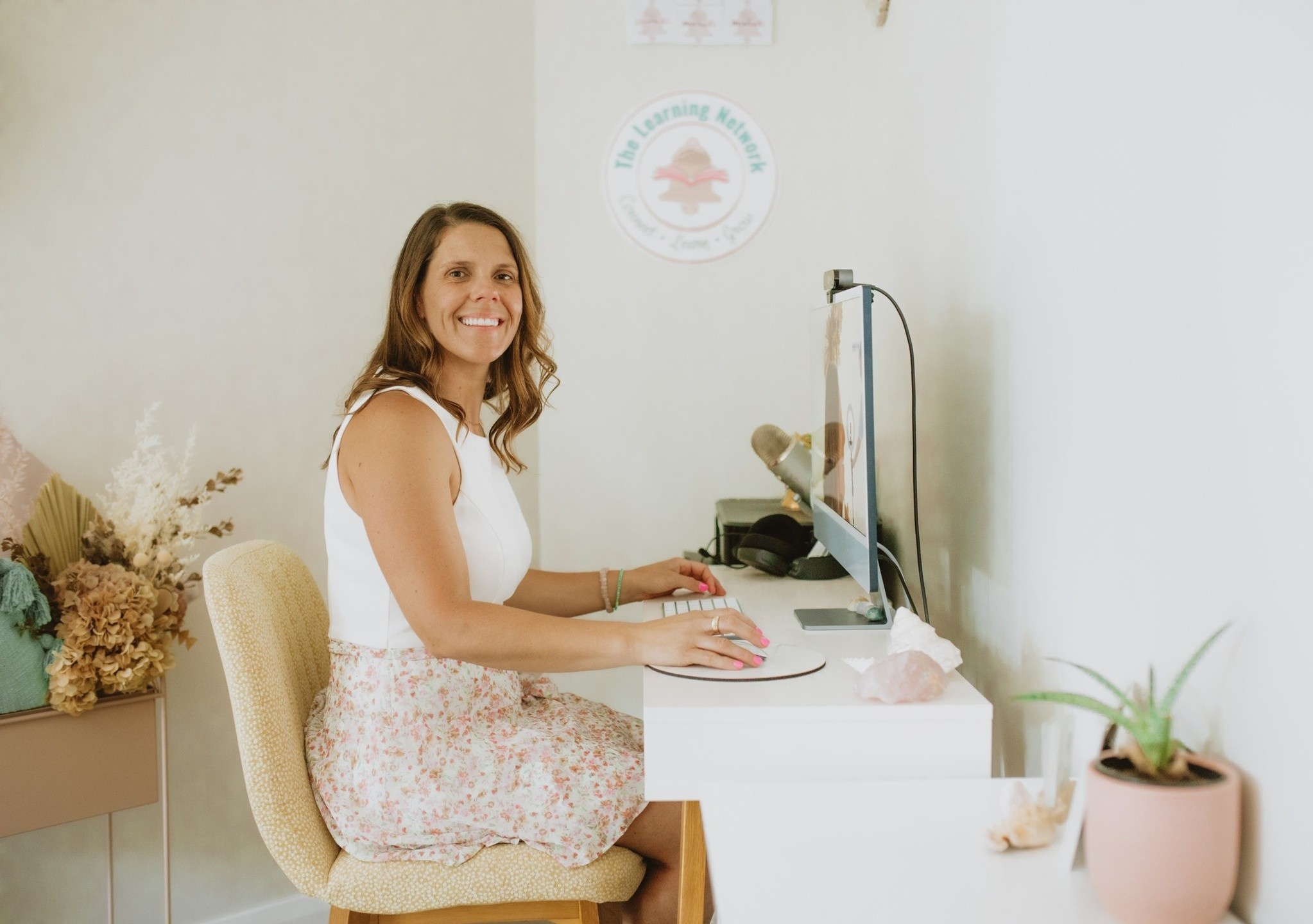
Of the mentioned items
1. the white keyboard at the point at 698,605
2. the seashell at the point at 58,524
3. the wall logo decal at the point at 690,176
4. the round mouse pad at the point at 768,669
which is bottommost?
the white keyboard at the point at 698,605

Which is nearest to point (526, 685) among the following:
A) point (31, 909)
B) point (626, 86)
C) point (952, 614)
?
point (952, 614)

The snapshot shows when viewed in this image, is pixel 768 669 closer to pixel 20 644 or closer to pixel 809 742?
pixel 809 742

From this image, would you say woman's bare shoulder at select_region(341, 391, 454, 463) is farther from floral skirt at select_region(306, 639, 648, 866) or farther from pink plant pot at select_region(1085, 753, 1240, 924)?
pink plant pot at select_region(1085, 753, 1240, 924)

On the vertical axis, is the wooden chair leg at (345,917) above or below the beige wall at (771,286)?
below

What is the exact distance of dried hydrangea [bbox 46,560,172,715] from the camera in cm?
162

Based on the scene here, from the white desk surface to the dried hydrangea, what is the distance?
1154 millimetres

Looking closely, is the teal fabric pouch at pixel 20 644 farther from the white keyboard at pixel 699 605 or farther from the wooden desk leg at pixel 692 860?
the wooden desk leg at pixel 692 860

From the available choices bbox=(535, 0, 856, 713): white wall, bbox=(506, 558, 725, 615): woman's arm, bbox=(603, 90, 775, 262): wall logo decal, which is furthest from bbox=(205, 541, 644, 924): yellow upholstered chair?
bbox=(603, 90, 775, 262): wall logo decal

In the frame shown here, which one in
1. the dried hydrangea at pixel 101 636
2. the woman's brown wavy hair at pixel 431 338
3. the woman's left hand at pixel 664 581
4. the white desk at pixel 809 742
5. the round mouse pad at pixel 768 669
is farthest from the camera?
the woman's left hand at pixel 664 581

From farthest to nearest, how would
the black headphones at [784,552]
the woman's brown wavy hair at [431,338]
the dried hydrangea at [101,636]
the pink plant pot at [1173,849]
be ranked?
the black headphones at [784,552], the dried hydrangea at [101,636], the woman's brown wavy hair at [431,338], the pink plant pot at [1173,849]

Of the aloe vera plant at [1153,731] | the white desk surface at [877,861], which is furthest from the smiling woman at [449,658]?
the aloe vera plant at [1153,731]

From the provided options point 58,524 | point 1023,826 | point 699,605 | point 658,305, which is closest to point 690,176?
point 658,305

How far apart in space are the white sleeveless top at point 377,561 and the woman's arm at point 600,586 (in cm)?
25

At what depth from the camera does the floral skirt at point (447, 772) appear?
1318 mm
